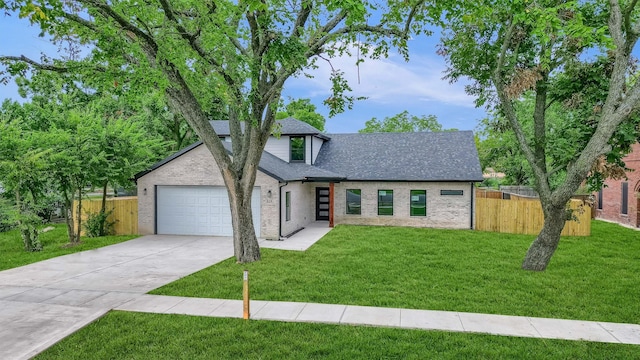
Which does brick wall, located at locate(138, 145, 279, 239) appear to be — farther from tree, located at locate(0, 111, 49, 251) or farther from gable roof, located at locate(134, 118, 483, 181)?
tree, located at locate(0, 111, 49, 251)

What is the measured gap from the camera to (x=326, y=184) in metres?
21.8

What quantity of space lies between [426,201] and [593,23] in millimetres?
10773

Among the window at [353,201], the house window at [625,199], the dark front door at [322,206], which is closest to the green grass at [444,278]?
the window at [353,201]

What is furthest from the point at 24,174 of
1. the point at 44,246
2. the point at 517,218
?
the point at 517,218

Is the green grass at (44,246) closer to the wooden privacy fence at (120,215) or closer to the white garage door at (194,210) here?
the wooden privacy fence at (120,215)

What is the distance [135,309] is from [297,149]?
15.0 meters

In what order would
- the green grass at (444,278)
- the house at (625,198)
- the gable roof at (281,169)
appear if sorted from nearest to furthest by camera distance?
the green grass at (444,278) < the gable roof at (281,169) < the house at (625,198)

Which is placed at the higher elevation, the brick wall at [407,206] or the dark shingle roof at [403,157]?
the dark shingle roof at [403,157]

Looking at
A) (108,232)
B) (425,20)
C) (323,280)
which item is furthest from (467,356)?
(108,232)

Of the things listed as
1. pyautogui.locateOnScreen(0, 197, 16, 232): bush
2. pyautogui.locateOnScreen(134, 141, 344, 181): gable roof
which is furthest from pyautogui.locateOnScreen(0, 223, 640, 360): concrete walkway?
pyautogui.locateOnScreen(134, 141, 344, 181): gable roof

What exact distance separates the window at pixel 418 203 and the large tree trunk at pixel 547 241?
8.93 m

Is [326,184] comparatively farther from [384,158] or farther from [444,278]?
[444,278]

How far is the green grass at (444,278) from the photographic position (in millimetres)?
8070

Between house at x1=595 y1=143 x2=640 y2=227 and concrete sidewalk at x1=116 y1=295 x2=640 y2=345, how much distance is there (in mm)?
17187
